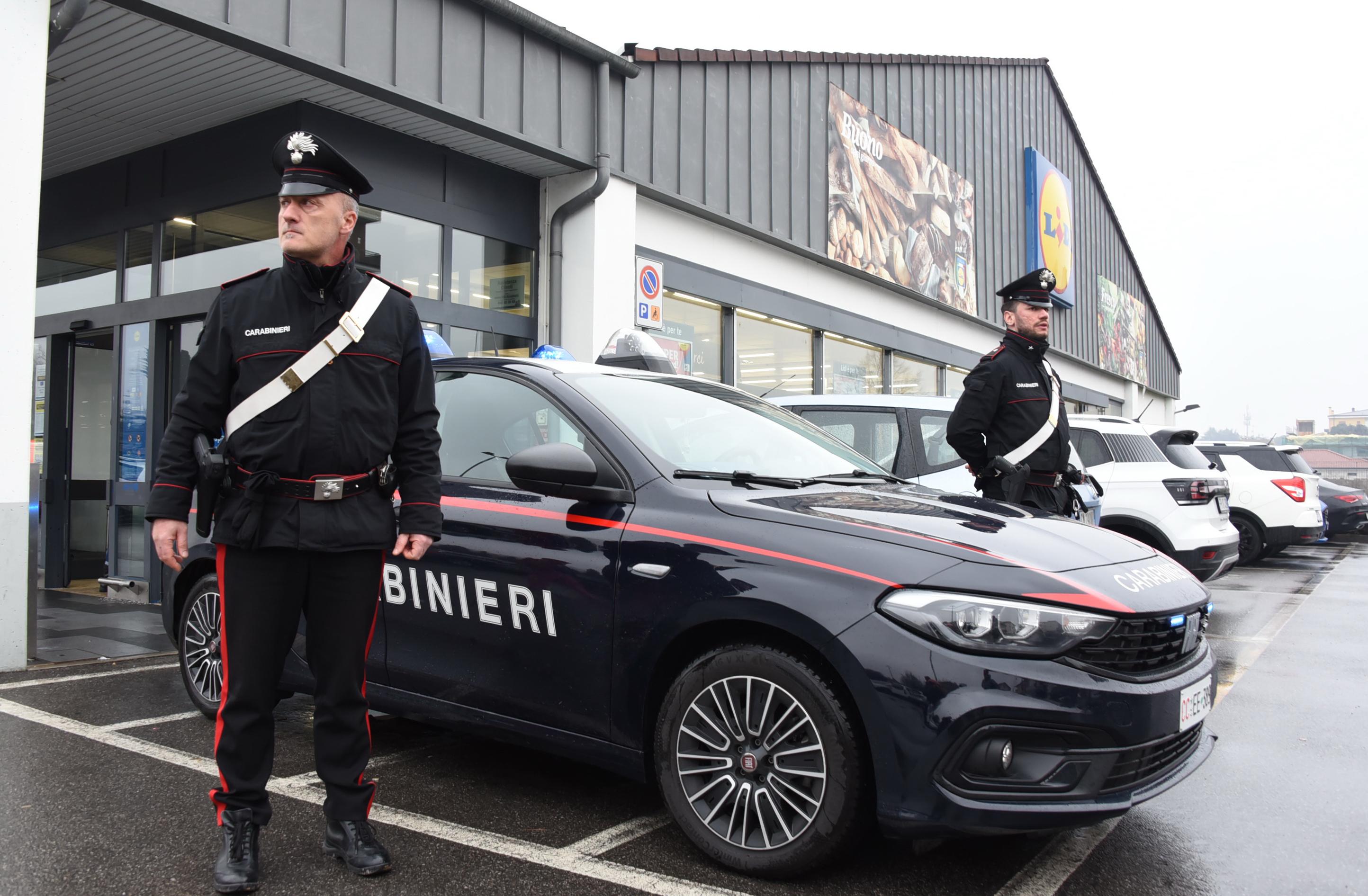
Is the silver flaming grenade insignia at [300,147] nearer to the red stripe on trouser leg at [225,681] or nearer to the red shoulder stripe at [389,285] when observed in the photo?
the red shoulder stripe at [389,285]

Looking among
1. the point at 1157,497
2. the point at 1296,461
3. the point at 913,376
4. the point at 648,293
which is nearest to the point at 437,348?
the point at 1157,497

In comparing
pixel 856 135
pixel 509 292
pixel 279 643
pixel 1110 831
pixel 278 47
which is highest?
pixel 856 135

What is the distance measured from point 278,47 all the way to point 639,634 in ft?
18.8

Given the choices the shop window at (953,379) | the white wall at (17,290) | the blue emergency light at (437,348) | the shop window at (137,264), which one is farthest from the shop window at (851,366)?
the white wall at (17,290)

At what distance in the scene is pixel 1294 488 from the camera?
472 inches

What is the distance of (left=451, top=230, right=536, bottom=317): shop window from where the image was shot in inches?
358

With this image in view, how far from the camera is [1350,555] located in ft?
47.2

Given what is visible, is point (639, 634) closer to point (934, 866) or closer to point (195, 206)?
point (934, 866)

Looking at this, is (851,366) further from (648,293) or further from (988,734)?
(988,734)

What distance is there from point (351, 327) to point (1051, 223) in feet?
82.2

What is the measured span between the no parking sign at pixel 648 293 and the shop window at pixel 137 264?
14.9 feet

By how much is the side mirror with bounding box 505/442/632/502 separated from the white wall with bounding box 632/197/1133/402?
689 centimetres

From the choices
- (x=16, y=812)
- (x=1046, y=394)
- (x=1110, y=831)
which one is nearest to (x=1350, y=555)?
(x=1046, y=394)

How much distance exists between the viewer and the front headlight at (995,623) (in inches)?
99.1
